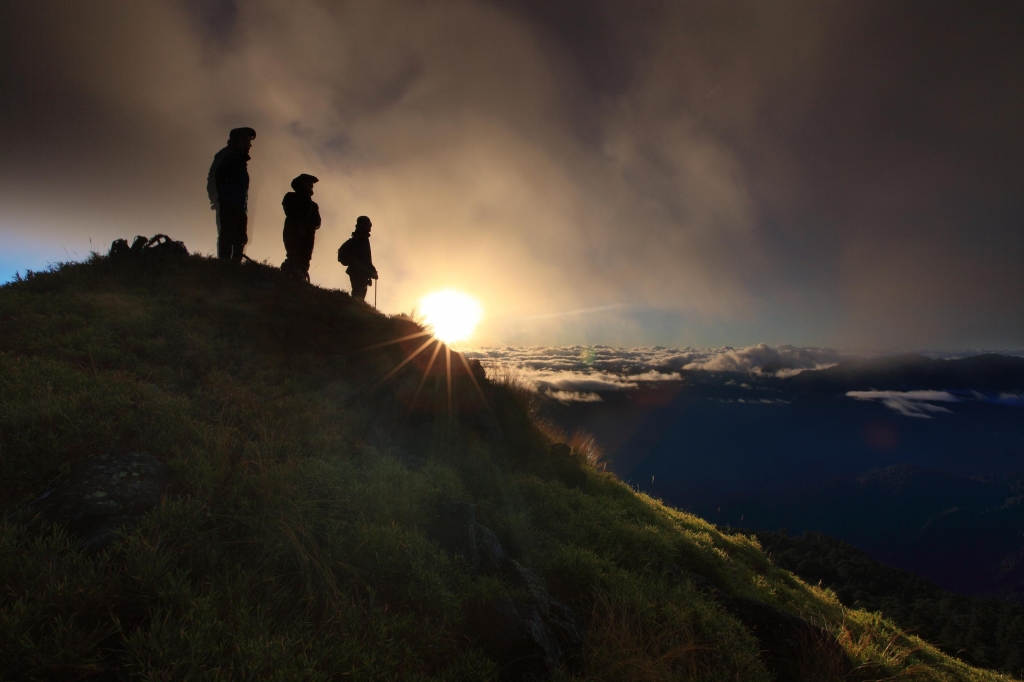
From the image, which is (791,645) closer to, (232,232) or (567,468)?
(567,468)

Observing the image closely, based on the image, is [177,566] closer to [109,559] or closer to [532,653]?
[109,559]

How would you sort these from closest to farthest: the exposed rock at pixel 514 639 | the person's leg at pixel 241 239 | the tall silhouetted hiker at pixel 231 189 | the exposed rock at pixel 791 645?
the exposed rock at pixel 514 639 < the exposed rock at pixel 791 645 < the tall silhouetted hiker at pixel 231 189 < the person's leg at pixel 241 239

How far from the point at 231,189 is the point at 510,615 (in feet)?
42.7

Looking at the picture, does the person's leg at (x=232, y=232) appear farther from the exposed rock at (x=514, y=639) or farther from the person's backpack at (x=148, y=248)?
the exposed rock at (x=514, y=639)

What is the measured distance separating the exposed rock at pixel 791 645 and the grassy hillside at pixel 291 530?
0.11 m

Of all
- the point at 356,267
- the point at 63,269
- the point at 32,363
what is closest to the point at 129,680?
the point at 32,363

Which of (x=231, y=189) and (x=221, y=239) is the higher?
(x=231, y=189)

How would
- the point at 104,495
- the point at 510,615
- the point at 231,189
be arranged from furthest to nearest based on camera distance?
the point at 231,189
the point at 510,615
the point at 104,495

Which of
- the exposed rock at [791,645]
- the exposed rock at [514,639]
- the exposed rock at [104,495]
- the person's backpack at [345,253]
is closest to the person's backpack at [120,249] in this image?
the person's backpack at [345,253]

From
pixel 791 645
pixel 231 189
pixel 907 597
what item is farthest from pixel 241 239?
pixel 907 597

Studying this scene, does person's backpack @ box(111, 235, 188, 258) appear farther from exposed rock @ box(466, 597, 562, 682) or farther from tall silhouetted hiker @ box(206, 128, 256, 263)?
exposed rock @ box(466, 597, 562, 682)

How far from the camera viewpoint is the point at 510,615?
3996 mm

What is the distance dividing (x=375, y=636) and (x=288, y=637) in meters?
0.62

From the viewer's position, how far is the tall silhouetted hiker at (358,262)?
1602 centimetres
